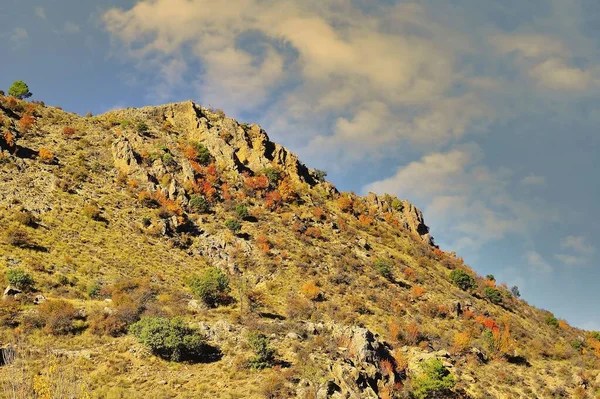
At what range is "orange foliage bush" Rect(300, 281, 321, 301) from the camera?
51.6m

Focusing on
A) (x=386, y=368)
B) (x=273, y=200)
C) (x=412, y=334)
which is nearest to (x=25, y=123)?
(x=273, y=200)

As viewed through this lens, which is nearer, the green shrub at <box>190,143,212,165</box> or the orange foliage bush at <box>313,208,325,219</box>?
the orange foliage bush at <box>313,208,325,219</box>

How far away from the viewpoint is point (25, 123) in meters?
68.1

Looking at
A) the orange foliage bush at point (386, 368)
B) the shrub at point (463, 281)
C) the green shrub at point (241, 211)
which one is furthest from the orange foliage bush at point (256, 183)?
the orange foliage bush at point (386, 368)

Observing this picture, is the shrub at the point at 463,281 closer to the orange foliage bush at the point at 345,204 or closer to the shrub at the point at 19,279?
the orange foliage bush at the point at 345,204

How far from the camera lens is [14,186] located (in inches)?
2079

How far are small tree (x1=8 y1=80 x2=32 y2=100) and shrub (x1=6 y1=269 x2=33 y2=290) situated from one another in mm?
58945

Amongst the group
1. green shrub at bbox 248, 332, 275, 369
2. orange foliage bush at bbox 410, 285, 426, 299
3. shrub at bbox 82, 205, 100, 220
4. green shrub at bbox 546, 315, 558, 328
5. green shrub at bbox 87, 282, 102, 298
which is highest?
green shrub at bbox 546, 315, 558, 328

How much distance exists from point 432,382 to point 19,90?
9062cm

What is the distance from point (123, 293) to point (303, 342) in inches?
762

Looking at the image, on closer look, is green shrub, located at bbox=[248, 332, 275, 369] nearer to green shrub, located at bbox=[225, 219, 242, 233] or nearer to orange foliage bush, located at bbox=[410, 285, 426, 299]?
green shrub, located at bbox=[225, 219, 242, 233]

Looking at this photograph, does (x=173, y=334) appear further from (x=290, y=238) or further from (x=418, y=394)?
(x=290, y=238)

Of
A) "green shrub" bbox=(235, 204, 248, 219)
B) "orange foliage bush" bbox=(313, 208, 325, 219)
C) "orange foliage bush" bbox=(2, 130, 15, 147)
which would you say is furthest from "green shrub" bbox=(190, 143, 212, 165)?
"orange foliage bush" bbox=(2, 130, 15, 147)

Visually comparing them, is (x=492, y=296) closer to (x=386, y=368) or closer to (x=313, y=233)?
(x=313, y=233)
